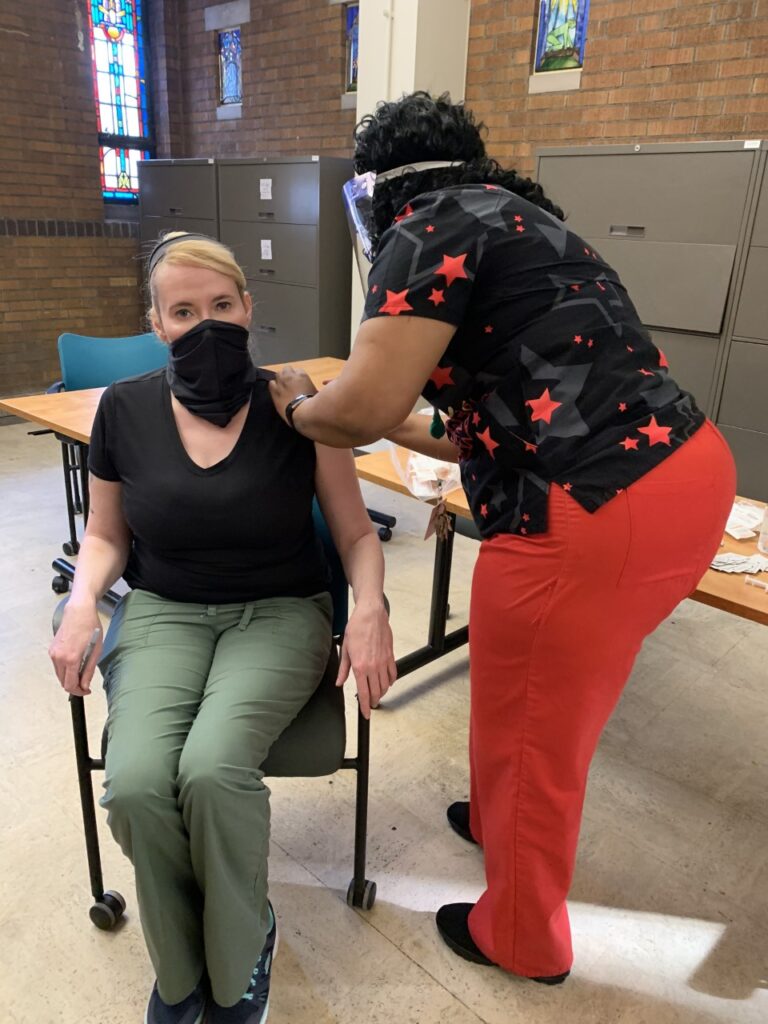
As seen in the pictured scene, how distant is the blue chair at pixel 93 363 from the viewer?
294cm

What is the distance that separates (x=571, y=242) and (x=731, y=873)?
1378mm

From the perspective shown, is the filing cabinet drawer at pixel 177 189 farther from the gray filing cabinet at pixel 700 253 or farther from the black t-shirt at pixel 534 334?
the black t-shirt at pixel 534 334

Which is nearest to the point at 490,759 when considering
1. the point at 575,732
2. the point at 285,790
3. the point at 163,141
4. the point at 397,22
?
the point at 575,732

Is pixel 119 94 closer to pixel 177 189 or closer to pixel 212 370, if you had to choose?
pixel 177 189

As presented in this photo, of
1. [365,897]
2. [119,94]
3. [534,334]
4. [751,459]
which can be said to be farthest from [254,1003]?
[119,94]

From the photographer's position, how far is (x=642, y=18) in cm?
363

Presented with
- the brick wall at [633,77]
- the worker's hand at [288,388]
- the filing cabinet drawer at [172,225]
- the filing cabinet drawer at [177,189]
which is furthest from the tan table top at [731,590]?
the filing cabinet drawer at [177,189]

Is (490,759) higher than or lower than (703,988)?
higher

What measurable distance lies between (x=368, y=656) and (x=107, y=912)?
724 mm

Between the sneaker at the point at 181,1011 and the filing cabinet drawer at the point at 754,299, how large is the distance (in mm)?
2986

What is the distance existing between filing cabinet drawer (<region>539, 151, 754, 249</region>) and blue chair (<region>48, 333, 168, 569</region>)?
72.5 inches

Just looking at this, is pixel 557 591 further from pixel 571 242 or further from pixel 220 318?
pixel 220 318

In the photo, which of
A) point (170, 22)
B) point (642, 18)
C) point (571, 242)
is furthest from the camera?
point (170, 22)

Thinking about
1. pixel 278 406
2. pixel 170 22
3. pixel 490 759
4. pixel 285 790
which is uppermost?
pixel 170 22
